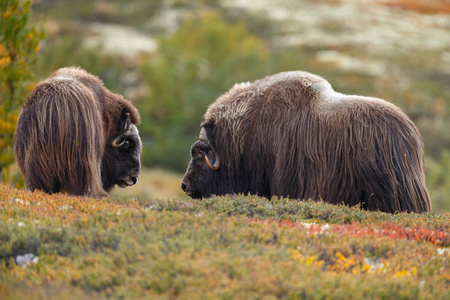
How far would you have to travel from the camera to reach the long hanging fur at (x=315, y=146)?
23.5 ft

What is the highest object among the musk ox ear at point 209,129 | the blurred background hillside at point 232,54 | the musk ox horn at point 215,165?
the musk ox ear at point 209,129

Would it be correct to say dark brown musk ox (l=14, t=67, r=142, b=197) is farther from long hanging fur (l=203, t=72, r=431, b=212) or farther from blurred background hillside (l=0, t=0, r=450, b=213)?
blurred background hillside (l=0, t=0, r=450, b=213)

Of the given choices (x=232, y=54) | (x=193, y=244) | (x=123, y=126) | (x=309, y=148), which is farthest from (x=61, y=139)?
(x=232, y=54)

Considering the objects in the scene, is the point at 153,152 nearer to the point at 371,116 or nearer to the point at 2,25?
the point at 2,25

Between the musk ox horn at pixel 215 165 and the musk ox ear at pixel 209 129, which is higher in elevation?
the musk ox ear at pixel 209 129

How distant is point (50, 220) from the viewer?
17.2ft

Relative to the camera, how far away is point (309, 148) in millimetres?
7605

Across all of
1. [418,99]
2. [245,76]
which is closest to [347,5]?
[418,99]

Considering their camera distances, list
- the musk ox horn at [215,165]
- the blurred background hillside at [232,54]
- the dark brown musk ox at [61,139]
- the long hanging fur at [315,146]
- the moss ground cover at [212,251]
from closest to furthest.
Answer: the moss ground cover at [212,251] < the long hanging fur at [315,146] < the dark brown musk ox at [61,139] < the musk ox horn at [215,165] < the blurred background hillside at [232,54]

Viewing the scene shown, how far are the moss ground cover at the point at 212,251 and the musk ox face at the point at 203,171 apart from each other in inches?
99.9

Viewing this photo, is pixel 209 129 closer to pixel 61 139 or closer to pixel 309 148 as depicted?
pixel 309 148

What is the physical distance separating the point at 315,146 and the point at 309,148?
92 millimetres

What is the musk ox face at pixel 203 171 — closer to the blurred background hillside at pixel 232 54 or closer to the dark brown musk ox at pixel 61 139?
the dark brown musk ox at pixel 61 139

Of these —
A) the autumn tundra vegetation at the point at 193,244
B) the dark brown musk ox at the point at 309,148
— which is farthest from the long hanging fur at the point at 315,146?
the autumn tundra vegetation at the point at 193,244
